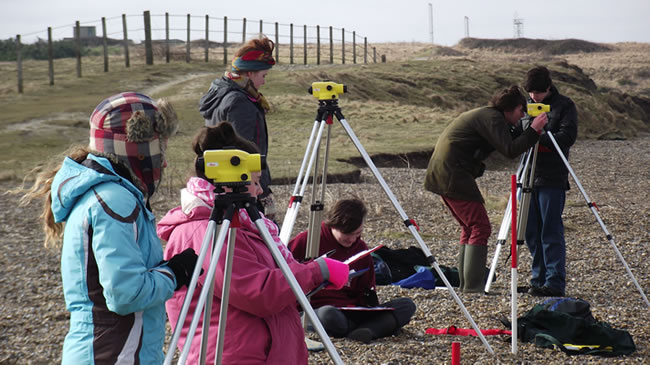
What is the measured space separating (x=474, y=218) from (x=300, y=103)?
60.0 ft

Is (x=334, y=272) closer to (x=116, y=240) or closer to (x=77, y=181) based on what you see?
(x=116, y=240)

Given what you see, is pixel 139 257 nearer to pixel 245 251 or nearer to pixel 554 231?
pixel 245 251

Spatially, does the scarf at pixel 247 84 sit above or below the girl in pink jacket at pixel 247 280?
above

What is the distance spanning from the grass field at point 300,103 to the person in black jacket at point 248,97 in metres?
6.87

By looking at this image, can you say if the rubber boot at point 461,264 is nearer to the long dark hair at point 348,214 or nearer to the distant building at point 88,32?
the long dark hair at point 348,214

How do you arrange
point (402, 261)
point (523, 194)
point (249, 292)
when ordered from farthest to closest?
point (402, 261) → point (523, 194) → point (249, 292)

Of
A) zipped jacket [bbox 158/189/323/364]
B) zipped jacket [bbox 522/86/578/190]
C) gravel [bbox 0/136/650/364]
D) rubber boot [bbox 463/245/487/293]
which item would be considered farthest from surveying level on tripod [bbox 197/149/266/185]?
zipped jacket [bbox 522/86/578/190]

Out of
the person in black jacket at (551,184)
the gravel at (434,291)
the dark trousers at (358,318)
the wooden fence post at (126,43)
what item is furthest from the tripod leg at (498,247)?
the wooden fence post at (126,43)

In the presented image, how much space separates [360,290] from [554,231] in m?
1.84

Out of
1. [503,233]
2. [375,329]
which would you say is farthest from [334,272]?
[503,233]

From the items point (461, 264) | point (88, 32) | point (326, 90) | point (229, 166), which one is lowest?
point (461, 264)

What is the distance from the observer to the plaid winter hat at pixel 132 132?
Answer: 240 cm

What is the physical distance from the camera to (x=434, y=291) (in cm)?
614

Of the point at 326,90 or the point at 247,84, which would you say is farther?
the point at 247,84
